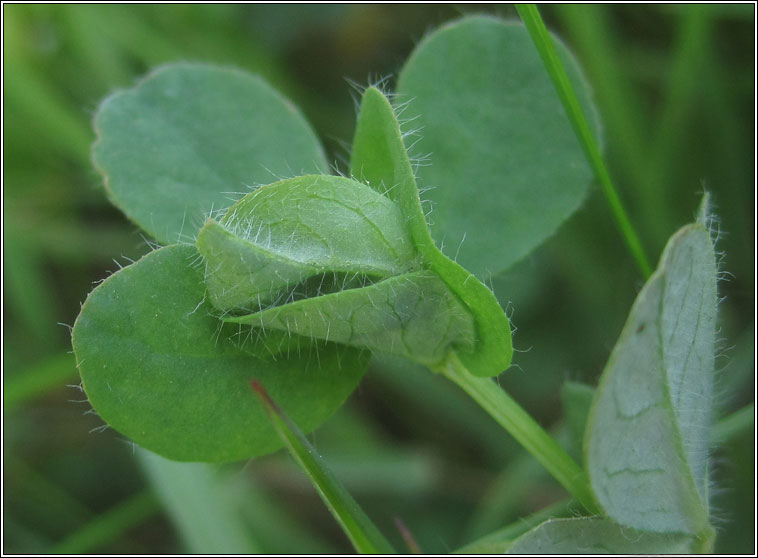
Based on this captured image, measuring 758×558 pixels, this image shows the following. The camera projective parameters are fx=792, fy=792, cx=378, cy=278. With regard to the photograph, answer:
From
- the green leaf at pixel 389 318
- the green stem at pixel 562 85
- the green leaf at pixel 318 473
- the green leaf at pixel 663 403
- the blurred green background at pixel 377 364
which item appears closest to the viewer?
the green leaf at pixel 663 403

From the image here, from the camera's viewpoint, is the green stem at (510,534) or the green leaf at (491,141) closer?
the green stem at (510,534)

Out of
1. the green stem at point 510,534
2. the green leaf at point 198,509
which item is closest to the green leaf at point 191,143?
the green stem at point 510,534

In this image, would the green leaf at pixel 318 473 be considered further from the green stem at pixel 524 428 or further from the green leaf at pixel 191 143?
the green leaf at pixel 191 143

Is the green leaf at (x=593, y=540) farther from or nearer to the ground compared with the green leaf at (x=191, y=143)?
nearer to the ground

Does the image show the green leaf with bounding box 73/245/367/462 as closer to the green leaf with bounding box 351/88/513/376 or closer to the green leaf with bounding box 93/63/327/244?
the green leaf with bounding box 351/88/513/376

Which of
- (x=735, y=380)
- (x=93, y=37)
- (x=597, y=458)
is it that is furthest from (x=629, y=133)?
(x=93, y=37)

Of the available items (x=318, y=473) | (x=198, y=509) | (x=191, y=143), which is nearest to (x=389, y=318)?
(x=318, y=473)
